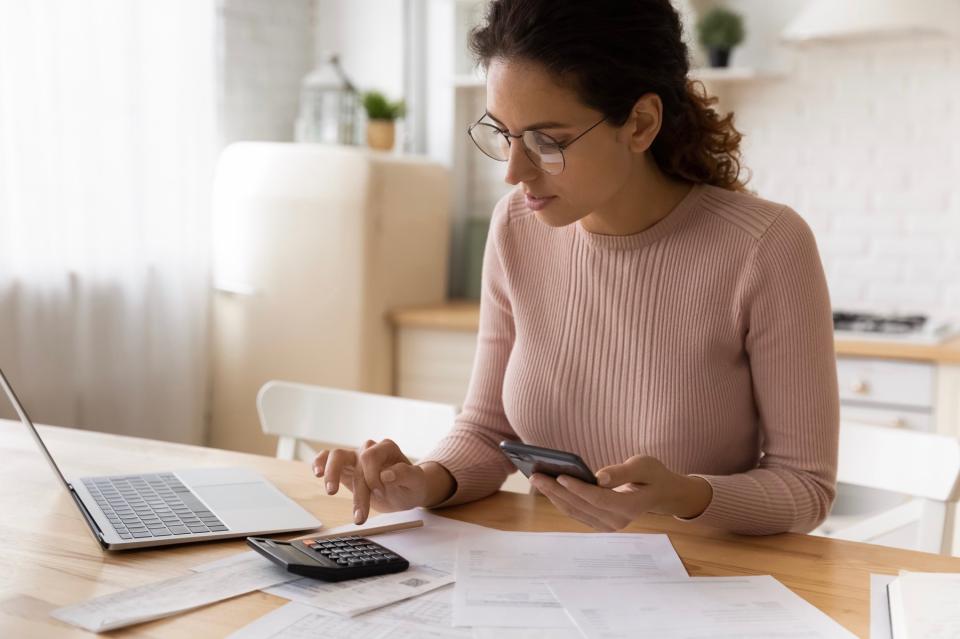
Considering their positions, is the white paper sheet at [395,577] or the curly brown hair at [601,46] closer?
the white paper sheet at [395,577]

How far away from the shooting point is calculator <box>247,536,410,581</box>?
3.75 ft

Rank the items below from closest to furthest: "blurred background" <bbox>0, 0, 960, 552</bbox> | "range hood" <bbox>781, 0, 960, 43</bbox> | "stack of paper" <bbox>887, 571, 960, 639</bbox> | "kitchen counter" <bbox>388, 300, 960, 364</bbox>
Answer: "stack of paper" <bbox>887, 571, 960, 639</bbox> < "kitchen counter" <bbox>388, 300, 960, 364</bbox> < "range hood" <bbox>781, 0, 960, 43</bbox> < "blurred background" <bbox>0, 0, 960, 552</bbox>

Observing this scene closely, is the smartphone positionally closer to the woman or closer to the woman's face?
the woman

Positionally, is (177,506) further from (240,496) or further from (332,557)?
(332,557)

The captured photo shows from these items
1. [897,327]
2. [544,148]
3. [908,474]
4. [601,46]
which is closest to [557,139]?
[544,148]

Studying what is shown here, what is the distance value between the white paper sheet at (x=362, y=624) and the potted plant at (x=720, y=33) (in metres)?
2.61

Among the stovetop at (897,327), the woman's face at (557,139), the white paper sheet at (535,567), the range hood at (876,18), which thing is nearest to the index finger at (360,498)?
the white paper sheet at (535,567)

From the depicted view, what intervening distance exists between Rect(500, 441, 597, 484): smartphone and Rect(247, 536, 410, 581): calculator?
6.8 inches

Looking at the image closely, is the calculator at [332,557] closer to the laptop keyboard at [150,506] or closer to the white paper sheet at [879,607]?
the laptop keyboard at [150,506]

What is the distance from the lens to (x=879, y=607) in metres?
1.11

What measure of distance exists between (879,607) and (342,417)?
3.58ft

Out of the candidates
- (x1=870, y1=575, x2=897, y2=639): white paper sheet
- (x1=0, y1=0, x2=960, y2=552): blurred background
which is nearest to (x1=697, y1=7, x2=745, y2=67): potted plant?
(x1=0, y1=0, x2=960, y2=552): blurred background

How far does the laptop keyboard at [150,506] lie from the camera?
130 centimetres

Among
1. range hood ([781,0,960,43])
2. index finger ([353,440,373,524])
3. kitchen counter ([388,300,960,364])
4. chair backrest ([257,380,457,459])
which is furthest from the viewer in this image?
range hood ([781,0,960,43])
